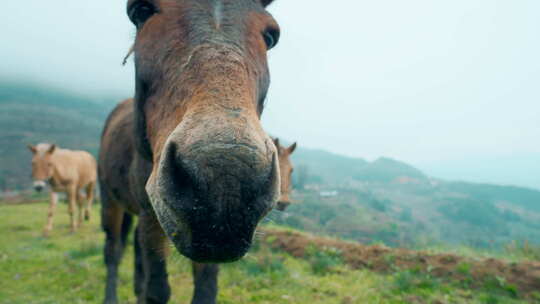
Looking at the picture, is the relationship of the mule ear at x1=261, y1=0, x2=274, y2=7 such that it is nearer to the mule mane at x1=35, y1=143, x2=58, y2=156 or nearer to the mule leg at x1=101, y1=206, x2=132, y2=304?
the mule leg at x1=101, y1=206, x2=132, y2=304

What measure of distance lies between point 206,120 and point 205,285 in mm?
2090

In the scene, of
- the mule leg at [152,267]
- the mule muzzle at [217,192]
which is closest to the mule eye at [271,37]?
the mule muzzle at [217,192]

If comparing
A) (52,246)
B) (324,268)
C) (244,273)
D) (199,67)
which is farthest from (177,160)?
(52,246)

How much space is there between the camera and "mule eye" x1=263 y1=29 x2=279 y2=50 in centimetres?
216

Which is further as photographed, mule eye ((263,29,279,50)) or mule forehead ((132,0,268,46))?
mule eye ((263,29,279,50))

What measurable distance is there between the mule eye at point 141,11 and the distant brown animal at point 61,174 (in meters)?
10.7

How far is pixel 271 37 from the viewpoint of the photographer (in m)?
2.23

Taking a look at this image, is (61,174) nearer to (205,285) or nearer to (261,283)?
(261,283)

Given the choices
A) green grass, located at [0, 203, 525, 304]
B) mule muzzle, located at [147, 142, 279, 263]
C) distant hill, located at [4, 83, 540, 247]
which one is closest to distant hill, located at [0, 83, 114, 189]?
distant hill, located at [4, 83, 540, 247]

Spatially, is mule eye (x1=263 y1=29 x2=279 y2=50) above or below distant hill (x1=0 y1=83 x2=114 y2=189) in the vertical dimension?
above

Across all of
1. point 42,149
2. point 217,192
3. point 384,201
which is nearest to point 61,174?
point 42,149

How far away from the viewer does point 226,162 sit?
1112mm

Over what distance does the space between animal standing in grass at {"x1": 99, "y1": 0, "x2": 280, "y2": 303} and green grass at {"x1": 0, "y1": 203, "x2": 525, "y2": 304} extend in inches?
101

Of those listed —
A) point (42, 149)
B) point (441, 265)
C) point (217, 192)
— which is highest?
point (217, 192)
